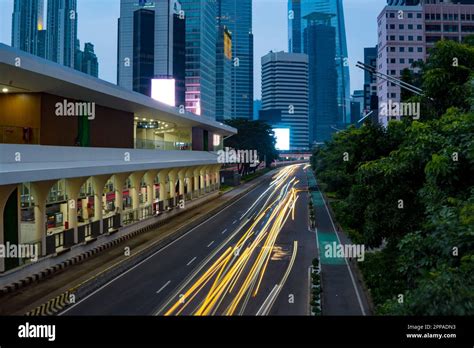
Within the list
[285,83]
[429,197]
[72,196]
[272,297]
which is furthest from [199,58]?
[429,197]

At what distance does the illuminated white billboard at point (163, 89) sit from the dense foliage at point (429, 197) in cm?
4781

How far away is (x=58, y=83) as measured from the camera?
69.1ft

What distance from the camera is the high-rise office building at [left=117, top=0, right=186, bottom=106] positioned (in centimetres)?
12512

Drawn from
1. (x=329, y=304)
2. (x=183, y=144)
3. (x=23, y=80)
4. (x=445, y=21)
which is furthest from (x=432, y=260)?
(x=445, y=21)

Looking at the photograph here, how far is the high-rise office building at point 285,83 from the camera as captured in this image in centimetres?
17625

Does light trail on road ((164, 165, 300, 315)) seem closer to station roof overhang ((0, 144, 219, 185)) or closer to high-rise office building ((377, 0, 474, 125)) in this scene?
station roof overhang ((0, 144, 219, 185))

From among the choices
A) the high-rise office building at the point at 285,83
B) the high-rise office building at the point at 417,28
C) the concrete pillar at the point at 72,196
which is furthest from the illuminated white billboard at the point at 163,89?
the high-rise office building at the point at 285,83

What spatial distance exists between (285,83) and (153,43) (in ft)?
245

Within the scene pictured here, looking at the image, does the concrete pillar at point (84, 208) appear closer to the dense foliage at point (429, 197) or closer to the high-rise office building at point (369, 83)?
the dense foliage at point (429, 197)

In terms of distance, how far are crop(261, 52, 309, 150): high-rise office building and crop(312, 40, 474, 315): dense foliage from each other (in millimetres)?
161181

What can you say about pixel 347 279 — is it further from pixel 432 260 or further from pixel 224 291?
pixel 432 260

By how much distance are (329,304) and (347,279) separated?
3.87 metres

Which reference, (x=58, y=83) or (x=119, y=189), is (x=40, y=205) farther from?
(x=119, y=189)

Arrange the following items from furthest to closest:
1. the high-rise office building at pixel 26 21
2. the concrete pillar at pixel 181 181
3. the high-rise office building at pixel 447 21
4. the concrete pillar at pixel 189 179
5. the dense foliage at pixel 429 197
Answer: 1. the high-rise office building at pixel 26 21
2. the high-rise office building at pixel 447 21
3. the concrete pillar at pixel 189 179
4. the concrete pillar at pixel 181 181
5. the dense foliage at pixel 429 197
